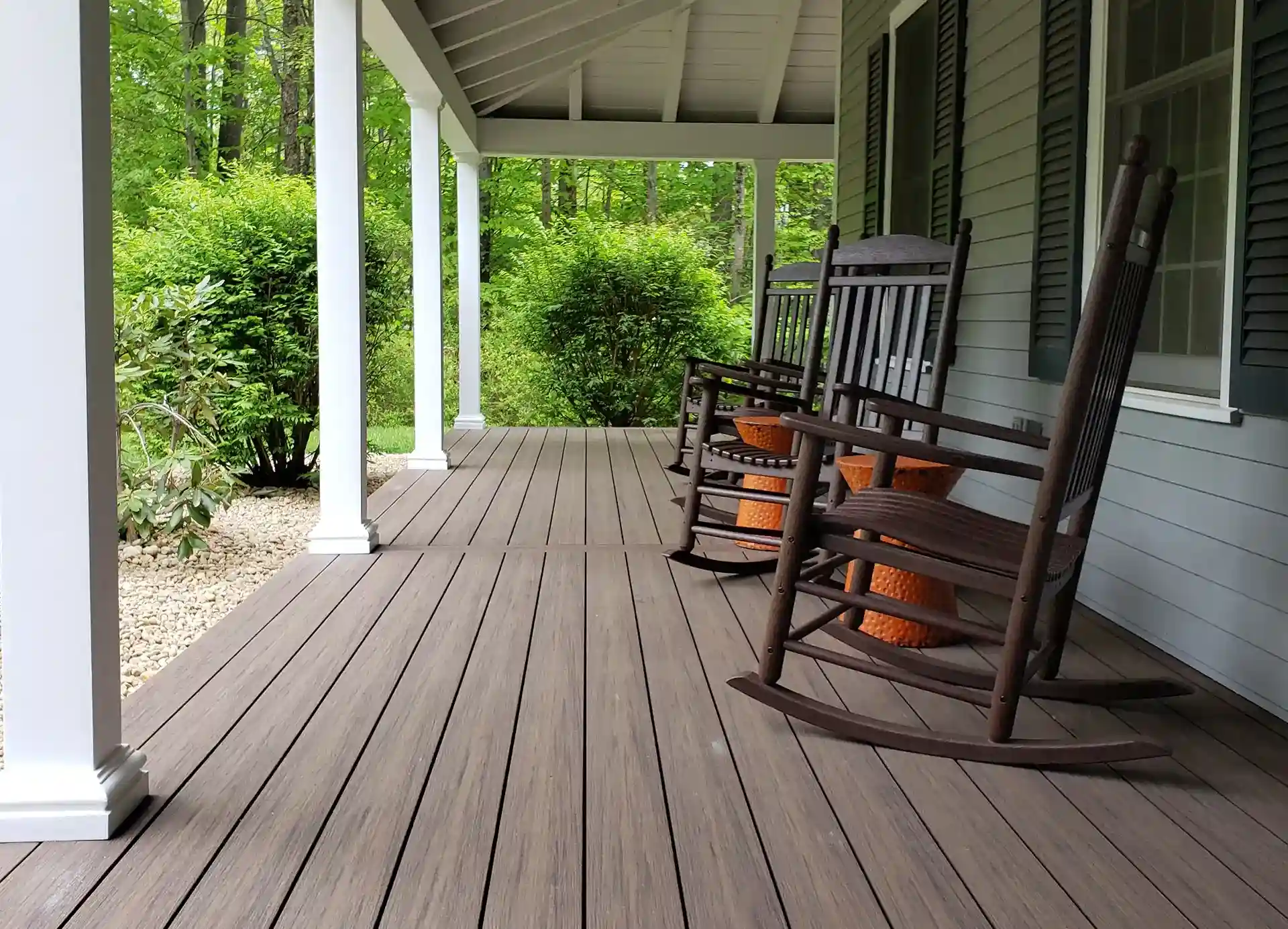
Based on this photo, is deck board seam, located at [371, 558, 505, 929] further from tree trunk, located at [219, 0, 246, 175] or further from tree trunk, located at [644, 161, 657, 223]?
tree trunk, located at [644, 161, 657, 223]

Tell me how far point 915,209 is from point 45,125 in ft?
14.4

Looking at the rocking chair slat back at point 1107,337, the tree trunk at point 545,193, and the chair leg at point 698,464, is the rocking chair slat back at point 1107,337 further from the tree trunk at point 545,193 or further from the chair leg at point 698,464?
the tree trunk at point 545,193

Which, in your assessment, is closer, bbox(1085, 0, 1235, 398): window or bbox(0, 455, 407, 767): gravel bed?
bbox(1085, 0, 1235, 398): window

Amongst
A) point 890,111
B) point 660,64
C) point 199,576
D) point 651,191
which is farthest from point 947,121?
point 651,191

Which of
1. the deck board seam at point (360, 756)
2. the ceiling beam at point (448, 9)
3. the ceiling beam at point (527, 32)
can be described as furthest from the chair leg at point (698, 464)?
the ceiling beam at point (527, 32)

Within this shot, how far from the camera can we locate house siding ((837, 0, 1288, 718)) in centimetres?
269

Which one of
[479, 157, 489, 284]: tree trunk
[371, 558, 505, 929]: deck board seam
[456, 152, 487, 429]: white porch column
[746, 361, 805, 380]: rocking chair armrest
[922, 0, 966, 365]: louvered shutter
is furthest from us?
[479, 157, 489, 284]: tree trunk

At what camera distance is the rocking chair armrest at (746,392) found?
407 cm

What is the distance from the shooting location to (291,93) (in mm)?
13531

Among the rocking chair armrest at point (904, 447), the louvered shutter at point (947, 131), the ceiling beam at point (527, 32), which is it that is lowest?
the rocking chair armrest at point (904, 447)

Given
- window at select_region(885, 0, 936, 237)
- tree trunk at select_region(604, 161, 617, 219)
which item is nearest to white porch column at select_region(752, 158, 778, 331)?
window at select_region(885, 0, 936, 237)

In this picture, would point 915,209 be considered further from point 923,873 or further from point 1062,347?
point 923,873

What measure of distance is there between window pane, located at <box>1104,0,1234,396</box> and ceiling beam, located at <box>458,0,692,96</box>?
3908mm

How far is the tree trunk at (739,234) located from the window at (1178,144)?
12761mm
